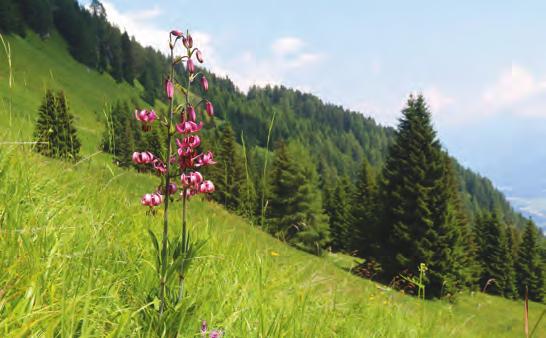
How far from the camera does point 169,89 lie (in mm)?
2568

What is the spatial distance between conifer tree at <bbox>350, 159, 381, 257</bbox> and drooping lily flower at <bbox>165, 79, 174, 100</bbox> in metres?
35.9

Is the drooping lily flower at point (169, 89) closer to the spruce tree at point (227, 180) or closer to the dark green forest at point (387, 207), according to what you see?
the dark green forest at point (387, 207)

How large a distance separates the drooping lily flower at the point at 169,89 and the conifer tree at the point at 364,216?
118 feet

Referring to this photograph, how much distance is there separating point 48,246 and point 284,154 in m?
50.3

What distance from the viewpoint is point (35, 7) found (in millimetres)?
110250

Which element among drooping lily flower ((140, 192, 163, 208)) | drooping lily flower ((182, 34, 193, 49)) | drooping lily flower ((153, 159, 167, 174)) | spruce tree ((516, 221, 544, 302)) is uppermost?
drooping lily flower ((182, 34, 193, 49))

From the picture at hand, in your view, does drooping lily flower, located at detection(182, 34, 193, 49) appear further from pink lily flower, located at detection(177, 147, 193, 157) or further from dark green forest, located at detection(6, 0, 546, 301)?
pink lily flower, located at detection(177, 147, 193, 157)

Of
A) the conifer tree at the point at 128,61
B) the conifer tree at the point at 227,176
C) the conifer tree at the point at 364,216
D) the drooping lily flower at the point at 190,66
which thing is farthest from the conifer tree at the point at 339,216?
the conifer tree at the point at 128,61

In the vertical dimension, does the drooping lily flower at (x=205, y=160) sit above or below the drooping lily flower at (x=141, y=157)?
above

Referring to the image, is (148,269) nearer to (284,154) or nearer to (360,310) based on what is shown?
(360,310)

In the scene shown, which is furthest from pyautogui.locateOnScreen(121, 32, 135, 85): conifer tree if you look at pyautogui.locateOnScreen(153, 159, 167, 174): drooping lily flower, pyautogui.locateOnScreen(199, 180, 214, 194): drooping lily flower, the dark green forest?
pyautogui.locateOnScreen(199, 180, 214, 194): drooping lily flower

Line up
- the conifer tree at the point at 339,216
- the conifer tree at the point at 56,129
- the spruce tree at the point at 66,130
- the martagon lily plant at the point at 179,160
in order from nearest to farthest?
the martagon lily plant at the point at 179,160 < the conifer tree at the point at 56,129 < the spruce tree at the point at 66,130 < the conifer tree at the point at 339,216

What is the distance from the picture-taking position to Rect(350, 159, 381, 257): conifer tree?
42.0 m

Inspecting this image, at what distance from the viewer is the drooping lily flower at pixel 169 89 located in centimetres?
253
